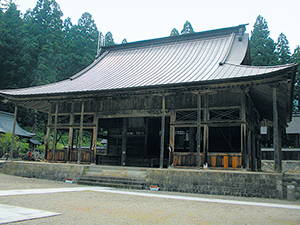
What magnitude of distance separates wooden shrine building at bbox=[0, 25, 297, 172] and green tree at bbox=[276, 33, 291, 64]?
27.8 meters

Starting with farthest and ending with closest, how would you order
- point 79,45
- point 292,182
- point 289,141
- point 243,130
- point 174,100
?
point 79,45, point 289,141, point 174,100, point 243,130, point 292,182

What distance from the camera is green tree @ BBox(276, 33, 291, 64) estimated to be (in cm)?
4333

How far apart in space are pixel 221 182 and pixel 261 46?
35788mm

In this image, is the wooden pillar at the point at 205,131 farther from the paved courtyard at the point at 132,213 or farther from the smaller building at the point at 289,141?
the smaller building at the point at 289,141

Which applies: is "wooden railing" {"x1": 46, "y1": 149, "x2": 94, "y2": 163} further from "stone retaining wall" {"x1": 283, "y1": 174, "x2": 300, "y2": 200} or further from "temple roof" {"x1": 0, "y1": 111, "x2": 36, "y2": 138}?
"temple roof" {"x1": 0, "y1": 111, "x2": 36, "y2": 138}

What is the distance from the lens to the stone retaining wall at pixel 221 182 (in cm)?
1027

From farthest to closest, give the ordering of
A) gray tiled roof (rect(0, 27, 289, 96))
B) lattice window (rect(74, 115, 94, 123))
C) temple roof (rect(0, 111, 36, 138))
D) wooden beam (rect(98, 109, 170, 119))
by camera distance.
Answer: temple roof (rect(0, 111, 36, 138)) < lattice window (rect(74, 115, 94, 123)) < wooden beam (rect(98, 109, 170, 119)) < gray tiled roof (rect(0, 27, 289, 96))

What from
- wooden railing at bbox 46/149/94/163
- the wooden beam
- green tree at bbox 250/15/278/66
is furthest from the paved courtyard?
green tree at bbox 250/15/278/66

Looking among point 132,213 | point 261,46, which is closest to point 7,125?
point 132,213

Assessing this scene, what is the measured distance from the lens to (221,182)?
11.1 meters

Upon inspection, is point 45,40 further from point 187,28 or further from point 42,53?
point 187,28

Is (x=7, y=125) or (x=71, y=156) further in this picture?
(x=7, y=125)

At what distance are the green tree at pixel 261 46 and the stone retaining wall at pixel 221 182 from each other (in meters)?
32.2

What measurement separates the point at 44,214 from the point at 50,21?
55095 mm
